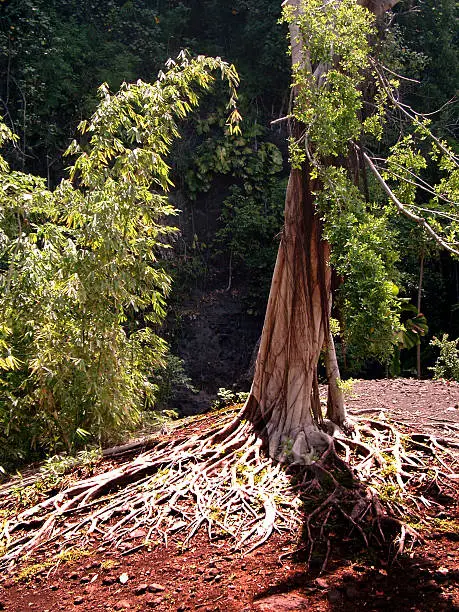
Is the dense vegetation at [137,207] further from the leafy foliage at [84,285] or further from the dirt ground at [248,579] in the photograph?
the dirt ground at [248,579]

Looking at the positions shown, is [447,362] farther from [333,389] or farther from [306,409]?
[306,409]

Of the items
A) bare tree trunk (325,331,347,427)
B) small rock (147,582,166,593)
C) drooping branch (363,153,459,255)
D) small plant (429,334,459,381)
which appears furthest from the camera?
small plant (429,334,459,381)

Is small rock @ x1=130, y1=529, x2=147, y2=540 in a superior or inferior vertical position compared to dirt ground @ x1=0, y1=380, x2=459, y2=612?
superior

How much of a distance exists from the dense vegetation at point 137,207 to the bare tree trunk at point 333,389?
1.27 ft

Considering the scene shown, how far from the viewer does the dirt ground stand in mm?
2426

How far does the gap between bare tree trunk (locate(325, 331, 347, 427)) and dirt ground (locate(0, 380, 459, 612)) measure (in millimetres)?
866

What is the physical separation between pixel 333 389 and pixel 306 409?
8.3 inches

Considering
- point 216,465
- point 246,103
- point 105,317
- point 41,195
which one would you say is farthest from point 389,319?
point 246,103

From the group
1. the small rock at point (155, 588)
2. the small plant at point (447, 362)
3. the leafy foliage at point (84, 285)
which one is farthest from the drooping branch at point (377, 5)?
the small plant at point (447, 362)

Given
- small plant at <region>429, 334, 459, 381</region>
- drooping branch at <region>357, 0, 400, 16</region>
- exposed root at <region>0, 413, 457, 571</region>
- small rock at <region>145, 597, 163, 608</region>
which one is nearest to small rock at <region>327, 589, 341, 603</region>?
exposed root at <region>0, 413, 457, 571</region>

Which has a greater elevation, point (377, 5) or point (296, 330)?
point (377, 5)

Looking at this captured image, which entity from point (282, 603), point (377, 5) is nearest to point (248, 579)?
point (282, 603)

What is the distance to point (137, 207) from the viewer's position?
14.0 feet

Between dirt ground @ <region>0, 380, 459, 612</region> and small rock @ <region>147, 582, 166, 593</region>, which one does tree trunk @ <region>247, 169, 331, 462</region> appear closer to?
dirt ground @ <region>0, 380, 459, 612</region>
